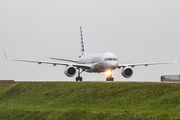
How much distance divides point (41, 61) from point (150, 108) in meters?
35.2

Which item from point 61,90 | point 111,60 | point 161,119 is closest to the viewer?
point 161,119

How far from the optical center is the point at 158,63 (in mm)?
61906

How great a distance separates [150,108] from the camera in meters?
29.0

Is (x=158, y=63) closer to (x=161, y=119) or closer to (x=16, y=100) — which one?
(x=16, y=100)

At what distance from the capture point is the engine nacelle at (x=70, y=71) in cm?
5869

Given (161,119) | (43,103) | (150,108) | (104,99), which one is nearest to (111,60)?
(43,103)

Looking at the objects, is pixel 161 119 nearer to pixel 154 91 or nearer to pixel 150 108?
pixel 150 108

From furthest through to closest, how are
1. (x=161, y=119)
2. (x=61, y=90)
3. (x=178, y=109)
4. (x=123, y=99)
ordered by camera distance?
1. (x=61, y=90)
2. (x=123, y=99)
3. (x=178, y=109)
4. (x=161, y=119)

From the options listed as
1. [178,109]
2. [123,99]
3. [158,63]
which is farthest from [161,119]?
[158,63]

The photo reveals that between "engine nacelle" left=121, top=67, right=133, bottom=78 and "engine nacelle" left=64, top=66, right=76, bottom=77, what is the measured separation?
7596mm

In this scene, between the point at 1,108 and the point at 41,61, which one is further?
the point at 41,61

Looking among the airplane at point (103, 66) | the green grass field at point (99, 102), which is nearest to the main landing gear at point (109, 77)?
the airplane at point (103, 66)

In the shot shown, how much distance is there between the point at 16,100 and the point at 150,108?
24.0 m

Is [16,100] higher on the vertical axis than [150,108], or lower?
lower
